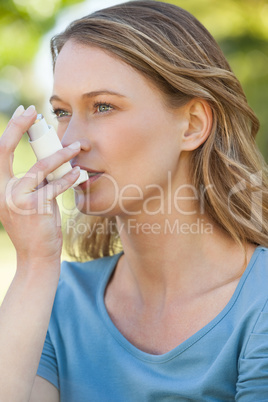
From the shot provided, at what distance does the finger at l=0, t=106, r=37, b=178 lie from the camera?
6.39 feet

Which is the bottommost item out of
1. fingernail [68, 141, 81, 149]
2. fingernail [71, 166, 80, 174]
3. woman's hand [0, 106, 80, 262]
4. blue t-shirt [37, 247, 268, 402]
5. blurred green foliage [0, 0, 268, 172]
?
blue t-shirt [37, 247, 268, 402]

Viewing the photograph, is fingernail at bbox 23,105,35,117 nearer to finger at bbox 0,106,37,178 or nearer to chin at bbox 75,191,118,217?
finger at bbox 0,106,37,178

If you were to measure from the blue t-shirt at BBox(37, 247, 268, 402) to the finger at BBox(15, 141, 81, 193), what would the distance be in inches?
30.5

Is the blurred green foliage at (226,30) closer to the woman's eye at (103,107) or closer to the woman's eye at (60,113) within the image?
the woman's eye at (60,113)

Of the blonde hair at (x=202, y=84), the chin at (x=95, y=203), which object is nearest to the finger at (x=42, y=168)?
the chin at (x=95, y=203)

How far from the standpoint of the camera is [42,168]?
1.92 metres

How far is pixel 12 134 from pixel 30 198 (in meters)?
0.25

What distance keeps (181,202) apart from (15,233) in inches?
29.7

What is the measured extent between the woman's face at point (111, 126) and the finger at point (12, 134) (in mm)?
220

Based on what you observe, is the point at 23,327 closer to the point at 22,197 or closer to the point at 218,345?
the point at 22,197

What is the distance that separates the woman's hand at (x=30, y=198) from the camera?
1915mm

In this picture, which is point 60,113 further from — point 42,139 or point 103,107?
point 42,139

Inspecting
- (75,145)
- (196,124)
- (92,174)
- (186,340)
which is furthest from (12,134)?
(186,340)

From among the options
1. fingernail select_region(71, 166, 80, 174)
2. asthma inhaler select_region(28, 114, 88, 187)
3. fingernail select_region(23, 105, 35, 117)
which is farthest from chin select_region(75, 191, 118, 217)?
fingernail select_region(23, 105, 35, 117)
